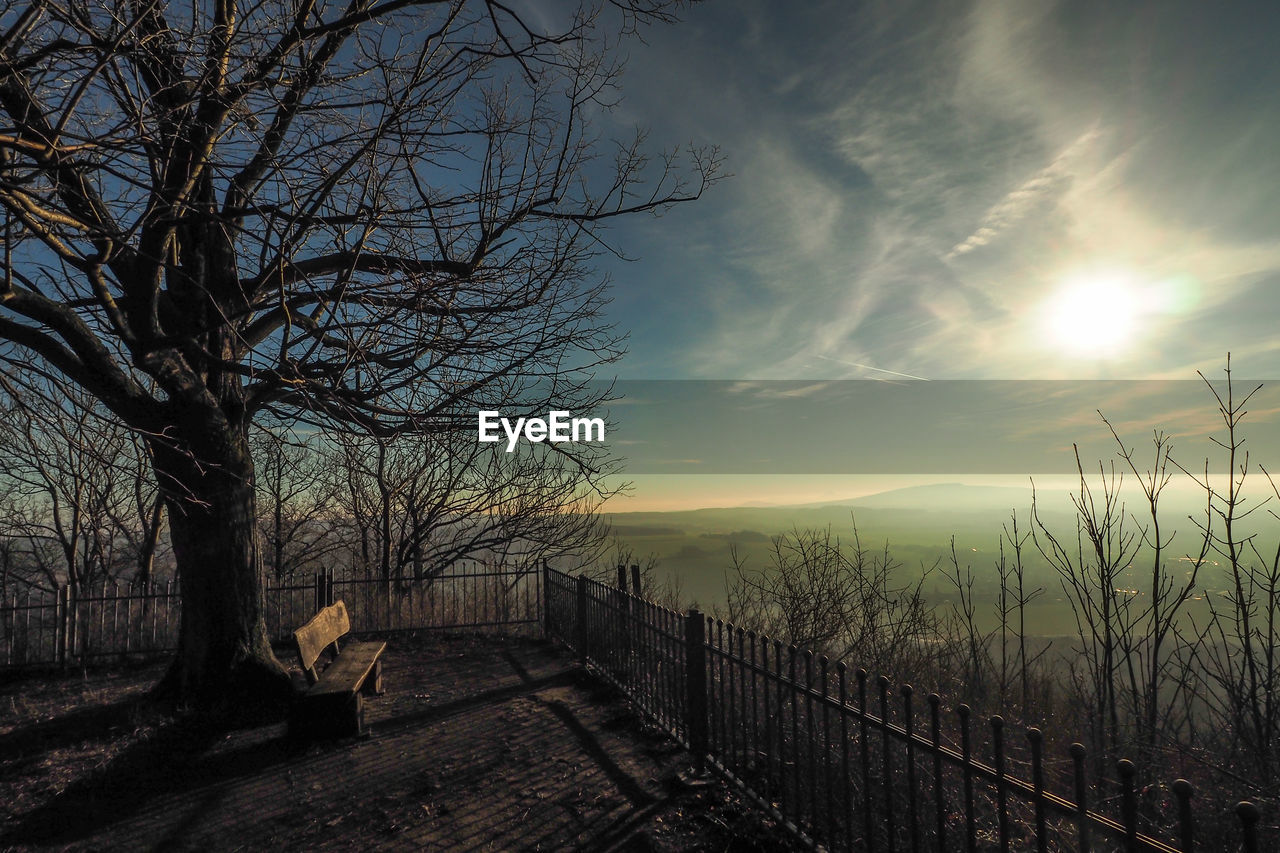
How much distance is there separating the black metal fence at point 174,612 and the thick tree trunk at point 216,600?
3584 millimetres

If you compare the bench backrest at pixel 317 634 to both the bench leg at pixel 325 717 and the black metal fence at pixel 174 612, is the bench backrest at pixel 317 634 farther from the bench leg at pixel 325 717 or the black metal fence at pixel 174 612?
the black metal fence at pixel 174 612

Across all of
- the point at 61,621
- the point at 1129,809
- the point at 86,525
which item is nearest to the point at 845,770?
the point at 1129,809

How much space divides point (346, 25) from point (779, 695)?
609 cm

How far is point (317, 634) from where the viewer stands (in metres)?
7.49

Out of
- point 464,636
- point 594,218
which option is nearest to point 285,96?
point 594,218

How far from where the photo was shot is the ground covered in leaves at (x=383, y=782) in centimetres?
482

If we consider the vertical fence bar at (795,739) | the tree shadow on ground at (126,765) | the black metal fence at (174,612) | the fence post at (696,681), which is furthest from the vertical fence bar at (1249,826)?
the black metal fence at (174,612)

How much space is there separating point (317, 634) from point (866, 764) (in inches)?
235

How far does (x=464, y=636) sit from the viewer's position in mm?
12219

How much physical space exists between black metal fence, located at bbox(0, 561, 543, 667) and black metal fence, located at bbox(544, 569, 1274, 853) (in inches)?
211

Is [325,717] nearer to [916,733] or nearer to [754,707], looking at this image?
[754,707]

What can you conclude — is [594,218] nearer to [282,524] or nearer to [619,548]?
[619,548]

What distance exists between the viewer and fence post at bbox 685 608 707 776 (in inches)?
231

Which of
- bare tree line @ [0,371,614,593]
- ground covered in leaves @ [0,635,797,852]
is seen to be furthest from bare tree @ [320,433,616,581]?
ground covered in leaves @ [0,635,797,852]
